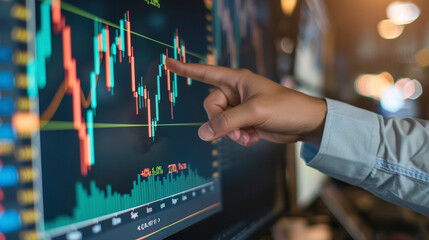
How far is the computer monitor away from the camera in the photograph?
9.7 inches

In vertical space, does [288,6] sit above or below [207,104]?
above

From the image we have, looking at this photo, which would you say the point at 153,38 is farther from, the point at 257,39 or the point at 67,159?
the point at 257,39

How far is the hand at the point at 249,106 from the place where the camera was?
42 cm

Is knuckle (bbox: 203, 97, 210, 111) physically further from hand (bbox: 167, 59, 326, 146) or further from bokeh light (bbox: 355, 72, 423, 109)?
bokeh light (bbox: 355, 72, 423, 109)

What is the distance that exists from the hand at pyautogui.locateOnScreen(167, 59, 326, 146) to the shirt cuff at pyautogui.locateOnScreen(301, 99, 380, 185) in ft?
0.07

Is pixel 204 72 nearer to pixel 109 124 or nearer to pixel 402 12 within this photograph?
pixel 109 124

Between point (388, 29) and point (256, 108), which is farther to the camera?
point (388, 29)

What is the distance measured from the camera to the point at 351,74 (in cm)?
289

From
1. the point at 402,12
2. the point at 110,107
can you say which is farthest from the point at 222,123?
the point at 402,12

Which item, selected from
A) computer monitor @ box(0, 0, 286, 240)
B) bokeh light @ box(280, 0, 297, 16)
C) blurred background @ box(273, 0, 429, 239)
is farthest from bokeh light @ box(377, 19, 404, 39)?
computer monitor @ box(0, 0, 286, 240)

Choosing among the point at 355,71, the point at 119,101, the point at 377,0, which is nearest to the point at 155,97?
the point at 119,101

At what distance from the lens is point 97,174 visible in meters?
0.32

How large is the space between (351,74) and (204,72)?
2701 millimetres

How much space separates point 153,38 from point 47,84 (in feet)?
0.51
